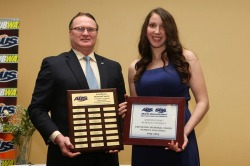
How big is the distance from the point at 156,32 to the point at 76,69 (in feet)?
2.17

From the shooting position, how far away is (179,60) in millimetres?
2779

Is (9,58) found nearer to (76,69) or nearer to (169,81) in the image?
Result: (76,69)

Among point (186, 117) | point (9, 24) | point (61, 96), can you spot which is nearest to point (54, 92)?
point (61, 96)

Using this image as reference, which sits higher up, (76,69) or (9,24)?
(9,24)

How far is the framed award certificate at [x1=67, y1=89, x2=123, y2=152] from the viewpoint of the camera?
8.20ft

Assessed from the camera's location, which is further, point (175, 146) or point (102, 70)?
point (102, 70)

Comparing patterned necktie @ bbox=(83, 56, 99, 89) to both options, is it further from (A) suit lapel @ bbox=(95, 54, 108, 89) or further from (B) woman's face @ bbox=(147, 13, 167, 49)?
(B) woman's face @ bbox=(147, 13, 167, 49)

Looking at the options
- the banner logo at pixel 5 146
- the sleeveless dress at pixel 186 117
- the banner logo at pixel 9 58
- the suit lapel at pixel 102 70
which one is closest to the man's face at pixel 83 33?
the suit lapel at pixel 102 70

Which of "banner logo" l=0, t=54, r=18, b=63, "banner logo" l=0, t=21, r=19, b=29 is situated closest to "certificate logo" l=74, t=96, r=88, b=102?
"banner logo" l=0, t=54, r=18, b=63

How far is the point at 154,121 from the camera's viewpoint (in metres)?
2.59

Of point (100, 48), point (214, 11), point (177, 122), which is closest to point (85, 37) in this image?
point (177, 122)

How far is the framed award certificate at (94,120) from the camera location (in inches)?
98.3

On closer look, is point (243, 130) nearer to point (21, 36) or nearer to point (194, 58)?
point (194, 58)

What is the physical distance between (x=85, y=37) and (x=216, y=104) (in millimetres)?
2736
